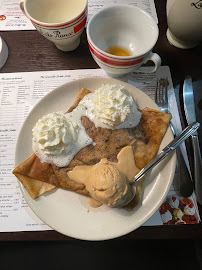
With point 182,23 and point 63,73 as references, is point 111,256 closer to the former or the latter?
point 63,73

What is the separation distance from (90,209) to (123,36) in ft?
2.69

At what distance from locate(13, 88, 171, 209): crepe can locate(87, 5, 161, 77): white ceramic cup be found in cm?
21

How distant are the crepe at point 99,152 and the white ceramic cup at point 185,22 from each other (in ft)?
1.31

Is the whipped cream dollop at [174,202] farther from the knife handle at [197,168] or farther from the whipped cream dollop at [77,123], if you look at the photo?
the whipped cream dollop at [77,123]

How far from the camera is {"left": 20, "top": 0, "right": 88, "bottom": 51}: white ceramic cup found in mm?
878

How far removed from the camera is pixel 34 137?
0.86 metres

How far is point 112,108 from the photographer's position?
2.77 feet

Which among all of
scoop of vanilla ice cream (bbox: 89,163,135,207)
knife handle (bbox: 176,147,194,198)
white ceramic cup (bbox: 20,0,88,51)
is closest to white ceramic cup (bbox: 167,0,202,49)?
white ceramic cup (bbox: 20,0,88,51)

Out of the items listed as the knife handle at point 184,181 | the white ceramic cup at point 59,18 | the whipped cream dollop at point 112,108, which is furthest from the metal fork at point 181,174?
the white ceramic cup at point 59,18

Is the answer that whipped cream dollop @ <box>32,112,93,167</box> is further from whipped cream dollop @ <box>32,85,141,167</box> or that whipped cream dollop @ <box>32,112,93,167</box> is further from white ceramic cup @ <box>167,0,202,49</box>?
white ceramic cup @ <box>167,0,202,49</box>

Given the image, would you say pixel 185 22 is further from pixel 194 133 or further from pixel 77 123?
pixel 77 123

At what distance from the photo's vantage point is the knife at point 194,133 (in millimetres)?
853

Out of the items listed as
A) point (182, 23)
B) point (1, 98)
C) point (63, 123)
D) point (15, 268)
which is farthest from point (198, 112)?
point (15, 268)

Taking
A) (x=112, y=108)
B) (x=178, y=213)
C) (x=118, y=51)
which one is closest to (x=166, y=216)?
(x=178, y=213)
